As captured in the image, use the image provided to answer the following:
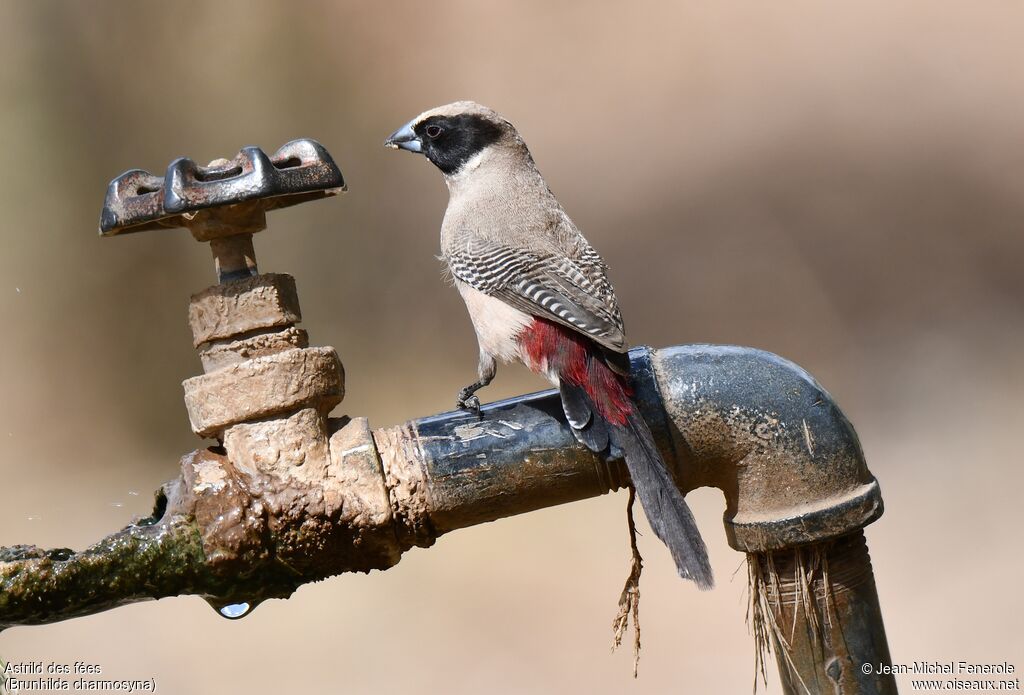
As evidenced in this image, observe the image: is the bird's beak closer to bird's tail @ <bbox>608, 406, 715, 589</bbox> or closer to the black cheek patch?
the black cheek patch

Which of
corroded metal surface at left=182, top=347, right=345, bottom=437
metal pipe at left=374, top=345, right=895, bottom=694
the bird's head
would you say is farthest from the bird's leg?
the bird's head

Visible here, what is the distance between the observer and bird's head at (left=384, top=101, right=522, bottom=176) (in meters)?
3.50

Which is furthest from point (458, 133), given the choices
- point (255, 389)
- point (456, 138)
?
point (255, 389)

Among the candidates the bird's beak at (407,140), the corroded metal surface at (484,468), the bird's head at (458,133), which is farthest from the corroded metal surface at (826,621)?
the bird's beak at (407,140)

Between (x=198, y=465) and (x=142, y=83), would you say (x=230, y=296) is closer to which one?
(x=198, y=465)

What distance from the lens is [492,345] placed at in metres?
3.16

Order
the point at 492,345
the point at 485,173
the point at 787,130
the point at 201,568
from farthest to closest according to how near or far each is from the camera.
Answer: the point at 787,130, the point at 485,173, the point at 492,345, the point at 201,568

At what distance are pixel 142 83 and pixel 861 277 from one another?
449 centimetres

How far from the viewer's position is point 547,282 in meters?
3.05

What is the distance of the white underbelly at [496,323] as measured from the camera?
3.05 m

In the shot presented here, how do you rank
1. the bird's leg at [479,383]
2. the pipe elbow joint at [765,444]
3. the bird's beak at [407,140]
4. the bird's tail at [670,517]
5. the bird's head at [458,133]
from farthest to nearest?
A: the bird's beak at [407,140]
the bird's head at [458,133]
the bird's leg at [479,383]
the pipe elbow joint at [765,444]
the bird's tail at [670,517]

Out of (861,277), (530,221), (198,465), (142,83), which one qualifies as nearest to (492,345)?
(530,221)

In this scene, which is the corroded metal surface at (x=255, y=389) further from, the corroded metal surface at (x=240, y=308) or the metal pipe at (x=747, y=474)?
the metal pipe at (x=747, y=474)

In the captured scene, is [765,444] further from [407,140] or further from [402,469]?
[407,140]
